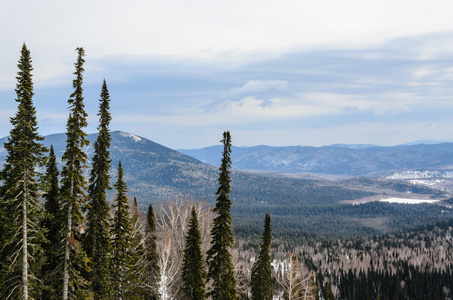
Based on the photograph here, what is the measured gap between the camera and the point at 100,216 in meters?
37.2

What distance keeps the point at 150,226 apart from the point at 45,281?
31.4 meters

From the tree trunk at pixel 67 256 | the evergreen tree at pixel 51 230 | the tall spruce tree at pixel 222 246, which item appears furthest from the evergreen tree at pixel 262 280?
the tree trunk at pixel 67 256

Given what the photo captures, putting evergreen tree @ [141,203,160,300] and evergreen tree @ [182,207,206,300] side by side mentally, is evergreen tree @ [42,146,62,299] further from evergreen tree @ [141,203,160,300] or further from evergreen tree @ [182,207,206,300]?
evergreen tree @ [141,203,160,300]

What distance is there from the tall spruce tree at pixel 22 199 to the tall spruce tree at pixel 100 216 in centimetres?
596

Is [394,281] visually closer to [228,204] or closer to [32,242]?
[228,204]

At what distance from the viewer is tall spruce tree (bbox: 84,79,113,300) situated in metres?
37.1

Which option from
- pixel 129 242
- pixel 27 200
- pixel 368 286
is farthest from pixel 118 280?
pixel 368 286

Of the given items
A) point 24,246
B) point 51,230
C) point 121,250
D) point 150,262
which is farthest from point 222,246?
point 150,262

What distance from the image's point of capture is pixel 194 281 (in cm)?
4944

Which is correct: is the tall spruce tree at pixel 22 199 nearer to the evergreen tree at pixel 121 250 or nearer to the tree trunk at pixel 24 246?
the tree trunk at pixel 24 246

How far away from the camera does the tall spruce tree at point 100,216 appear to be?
122 ft

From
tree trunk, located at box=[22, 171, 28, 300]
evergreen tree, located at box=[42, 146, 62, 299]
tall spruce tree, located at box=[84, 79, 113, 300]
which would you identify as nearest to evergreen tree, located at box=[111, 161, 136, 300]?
tall spruce tree, located at box=[84, 79, 113, 300]

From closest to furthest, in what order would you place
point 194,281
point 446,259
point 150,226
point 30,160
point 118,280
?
point 30,160, point 118,280, point 194,281, point 150,226, point 446,259

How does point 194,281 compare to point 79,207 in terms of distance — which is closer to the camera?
point 79,207
